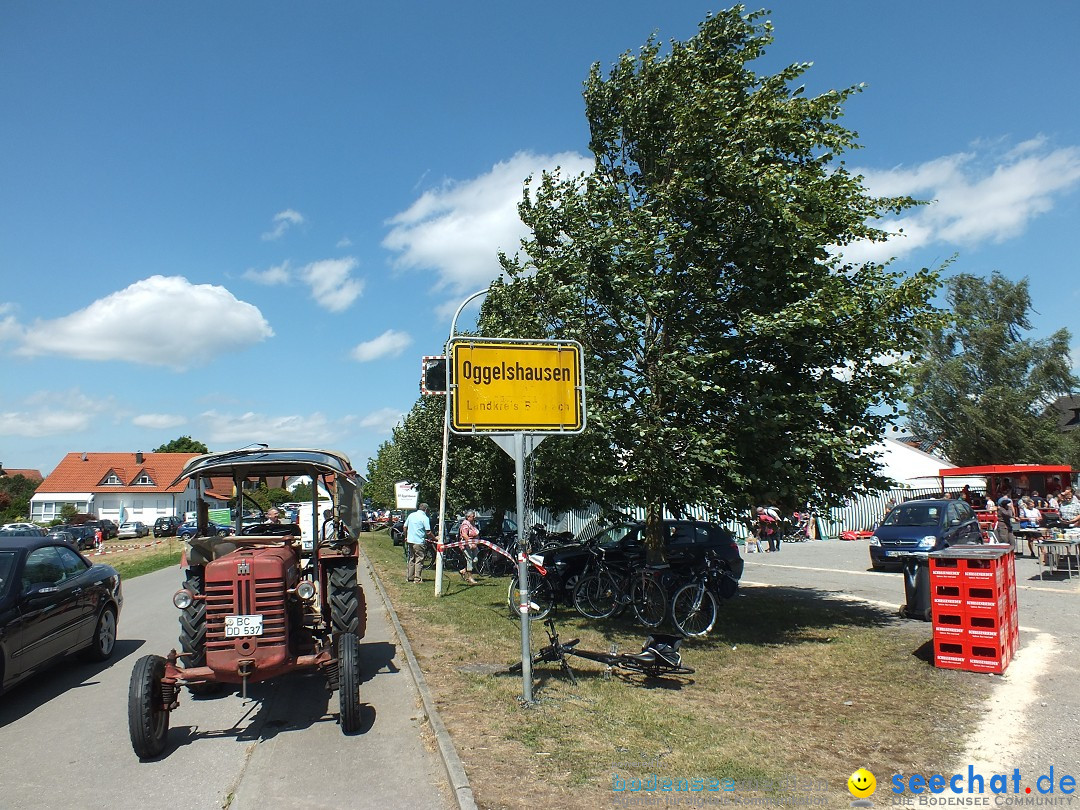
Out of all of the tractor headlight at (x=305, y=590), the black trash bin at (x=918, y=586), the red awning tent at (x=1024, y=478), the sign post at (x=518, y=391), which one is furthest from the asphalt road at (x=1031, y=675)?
the red awning tent at (x=1024, y=478)

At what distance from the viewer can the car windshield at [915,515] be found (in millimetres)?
18484

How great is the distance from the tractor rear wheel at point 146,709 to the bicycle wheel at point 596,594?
23.6 feet

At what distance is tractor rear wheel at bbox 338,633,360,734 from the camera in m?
6.15

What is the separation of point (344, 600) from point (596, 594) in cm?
539

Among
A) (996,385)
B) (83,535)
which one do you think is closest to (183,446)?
(83,535)

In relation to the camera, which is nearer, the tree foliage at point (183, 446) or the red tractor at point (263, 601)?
the red tractor at point (263, 601)

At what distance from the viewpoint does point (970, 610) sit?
7746 mm

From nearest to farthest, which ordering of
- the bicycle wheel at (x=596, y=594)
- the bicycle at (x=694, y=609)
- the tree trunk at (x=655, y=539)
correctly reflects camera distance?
the bicycle at (x=694, y=609) → the tree trunk at (x=655, y=539) → the bicycle wheel at (x=596, y=594)

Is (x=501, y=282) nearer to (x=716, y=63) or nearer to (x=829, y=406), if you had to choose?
(x=716, y=63)

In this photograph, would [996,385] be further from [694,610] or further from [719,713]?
[719,713]

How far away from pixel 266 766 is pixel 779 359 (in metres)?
7.70

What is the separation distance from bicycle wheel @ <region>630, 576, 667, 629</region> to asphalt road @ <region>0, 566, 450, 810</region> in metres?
3.68

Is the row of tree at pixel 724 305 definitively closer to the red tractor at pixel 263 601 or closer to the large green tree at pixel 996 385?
the red tractor at pixel 263 601

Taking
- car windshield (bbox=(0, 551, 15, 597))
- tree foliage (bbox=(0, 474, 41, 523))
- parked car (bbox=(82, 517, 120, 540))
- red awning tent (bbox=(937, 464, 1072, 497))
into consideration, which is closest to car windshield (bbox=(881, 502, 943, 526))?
red awning tent (bbox=(937, 464, 1072, 497))
